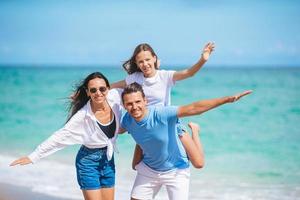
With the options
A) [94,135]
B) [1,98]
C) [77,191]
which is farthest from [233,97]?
[1,98]

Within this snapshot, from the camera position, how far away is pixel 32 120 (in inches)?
675

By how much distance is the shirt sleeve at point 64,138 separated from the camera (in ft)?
13.4

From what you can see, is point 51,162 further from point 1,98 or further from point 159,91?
point 1,98

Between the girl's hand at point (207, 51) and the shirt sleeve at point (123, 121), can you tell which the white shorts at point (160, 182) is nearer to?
the shirt sleeve at point (123, 121)

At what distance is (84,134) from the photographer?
13.3ft

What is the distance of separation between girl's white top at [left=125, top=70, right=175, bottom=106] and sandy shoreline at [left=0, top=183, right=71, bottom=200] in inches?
91.3

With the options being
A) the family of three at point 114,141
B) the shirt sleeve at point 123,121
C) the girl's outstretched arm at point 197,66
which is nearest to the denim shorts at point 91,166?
the family of three at point 114,141

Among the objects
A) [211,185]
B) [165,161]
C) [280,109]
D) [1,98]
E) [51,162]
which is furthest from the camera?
[1,98]

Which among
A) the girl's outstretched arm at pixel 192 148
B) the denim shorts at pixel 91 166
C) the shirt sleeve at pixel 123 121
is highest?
the shirt sleeve at pixel 123 121

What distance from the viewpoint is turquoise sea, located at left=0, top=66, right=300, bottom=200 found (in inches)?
284

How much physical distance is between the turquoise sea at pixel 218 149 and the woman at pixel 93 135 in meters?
0.40

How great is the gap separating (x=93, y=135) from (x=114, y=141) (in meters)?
0.18

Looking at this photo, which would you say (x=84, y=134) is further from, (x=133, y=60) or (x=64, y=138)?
Result: (x=133, y=60)

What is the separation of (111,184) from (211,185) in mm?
3571
